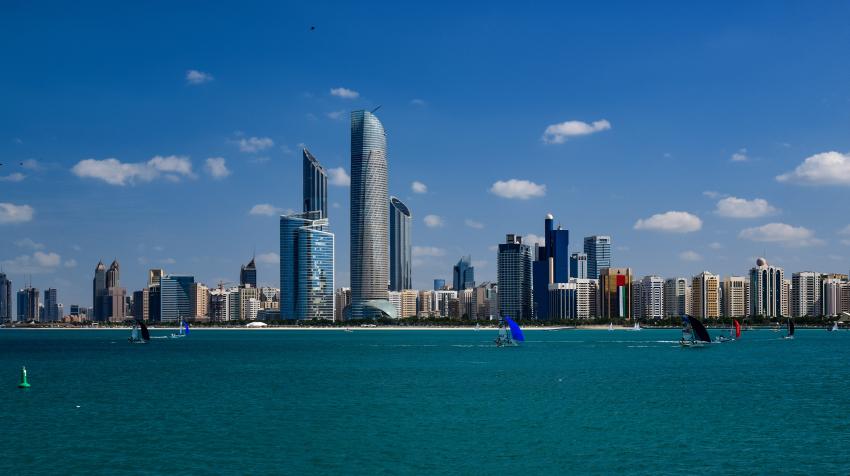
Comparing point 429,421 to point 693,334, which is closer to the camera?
point 429,421

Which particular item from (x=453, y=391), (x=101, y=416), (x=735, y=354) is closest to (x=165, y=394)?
(x=101, y=416)

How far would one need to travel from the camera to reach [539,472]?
4738 centimetres

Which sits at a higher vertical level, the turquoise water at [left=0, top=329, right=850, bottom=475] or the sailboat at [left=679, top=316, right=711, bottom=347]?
the turquoise water at [left=0, top=329, right=850, bottom=475]

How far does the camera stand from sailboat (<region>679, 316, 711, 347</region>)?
18770cm

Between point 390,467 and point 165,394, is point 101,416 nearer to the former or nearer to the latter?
point 165,394

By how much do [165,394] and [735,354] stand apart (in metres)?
108

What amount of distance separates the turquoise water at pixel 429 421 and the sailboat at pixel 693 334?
6771 centimetres

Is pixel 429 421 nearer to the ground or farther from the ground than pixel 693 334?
farther from the ground

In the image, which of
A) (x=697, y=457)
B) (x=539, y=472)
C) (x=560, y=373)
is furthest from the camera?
(x=560, y=373)

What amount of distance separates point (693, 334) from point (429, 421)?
135 metres

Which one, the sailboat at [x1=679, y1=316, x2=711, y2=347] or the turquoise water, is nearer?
the turquoise water

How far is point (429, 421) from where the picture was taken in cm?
6625

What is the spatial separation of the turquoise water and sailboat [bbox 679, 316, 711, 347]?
6771 centimetres

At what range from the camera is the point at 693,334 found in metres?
189
